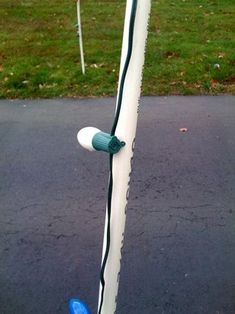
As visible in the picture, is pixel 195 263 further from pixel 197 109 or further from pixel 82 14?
pixel 82 14

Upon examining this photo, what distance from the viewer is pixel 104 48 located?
21.4 ft

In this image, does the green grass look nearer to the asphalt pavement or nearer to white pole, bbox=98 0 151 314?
the asphalt pavement

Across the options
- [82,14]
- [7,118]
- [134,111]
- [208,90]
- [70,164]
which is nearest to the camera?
[134,111]

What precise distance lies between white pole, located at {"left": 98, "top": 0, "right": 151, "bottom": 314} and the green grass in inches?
161

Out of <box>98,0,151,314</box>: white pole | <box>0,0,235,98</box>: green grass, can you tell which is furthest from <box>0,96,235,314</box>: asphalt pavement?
<box>98,0,151,314</box>: white pole

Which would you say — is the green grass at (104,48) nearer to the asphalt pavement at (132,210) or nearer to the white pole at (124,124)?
the asphalt pavement at (132,210)

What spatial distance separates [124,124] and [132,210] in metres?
2.27

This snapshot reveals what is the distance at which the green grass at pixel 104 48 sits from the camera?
5398 mm

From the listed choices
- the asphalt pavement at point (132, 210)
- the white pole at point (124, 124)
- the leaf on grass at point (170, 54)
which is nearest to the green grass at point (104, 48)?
the leaf on grass at point (170, 54)

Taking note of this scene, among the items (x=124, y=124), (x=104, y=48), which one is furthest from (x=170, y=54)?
(x=124, y=124)

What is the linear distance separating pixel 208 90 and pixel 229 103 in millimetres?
421

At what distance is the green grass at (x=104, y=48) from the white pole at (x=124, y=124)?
4088 millimetres

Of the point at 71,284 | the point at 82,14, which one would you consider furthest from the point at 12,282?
the point at 82,14

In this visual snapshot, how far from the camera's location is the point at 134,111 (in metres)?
1.09
